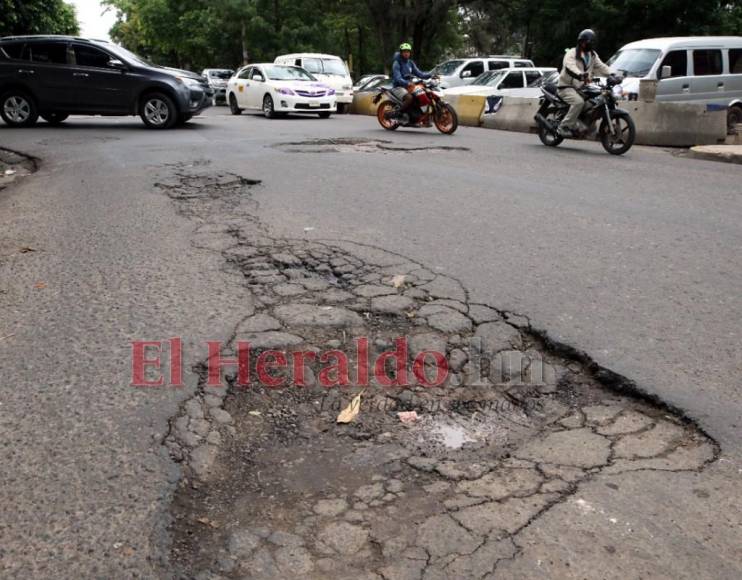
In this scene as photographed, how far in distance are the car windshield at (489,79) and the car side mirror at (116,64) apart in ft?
32.1

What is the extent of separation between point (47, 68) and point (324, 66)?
1045 cm

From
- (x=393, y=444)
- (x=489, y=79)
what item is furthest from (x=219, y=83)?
(x=393, y=444)

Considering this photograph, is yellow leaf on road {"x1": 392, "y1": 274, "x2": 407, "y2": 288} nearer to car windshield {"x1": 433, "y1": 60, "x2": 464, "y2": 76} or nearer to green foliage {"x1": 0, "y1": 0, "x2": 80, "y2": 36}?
car windshield {"x1": 433, "y1": 60, "x2": 464, "y2": 76}

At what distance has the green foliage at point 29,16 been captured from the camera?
20.5 metres

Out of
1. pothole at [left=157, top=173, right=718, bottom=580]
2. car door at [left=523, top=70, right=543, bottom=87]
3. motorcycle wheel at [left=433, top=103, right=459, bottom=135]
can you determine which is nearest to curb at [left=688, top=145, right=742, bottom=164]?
motorcycle wheel at [left=433, top=103, right=459, bottom=135]

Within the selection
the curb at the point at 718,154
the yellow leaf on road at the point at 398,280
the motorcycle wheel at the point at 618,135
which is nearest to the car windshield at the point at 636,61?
the curb at the point at 718,154

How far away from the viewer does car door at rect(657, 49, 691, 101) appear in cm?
1411

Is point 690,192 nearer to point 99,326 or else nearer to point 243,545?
point 99,326

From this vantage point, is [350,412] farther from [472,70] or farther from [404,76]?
[472,70]

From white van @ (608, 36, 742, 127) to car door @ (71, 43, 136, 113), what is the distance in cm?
1005

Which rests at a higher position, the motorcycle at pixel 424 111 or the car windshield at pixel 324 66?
the car windshield at pixel 324 66

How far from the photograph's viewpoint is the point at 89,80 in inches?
546

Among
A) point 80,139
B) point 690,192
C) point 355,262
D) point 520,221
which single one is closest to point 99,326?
point 355,262

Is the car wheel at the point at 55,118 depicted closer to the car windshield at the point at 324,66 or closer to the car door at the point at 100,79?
A: the car door at the point at 100,79
